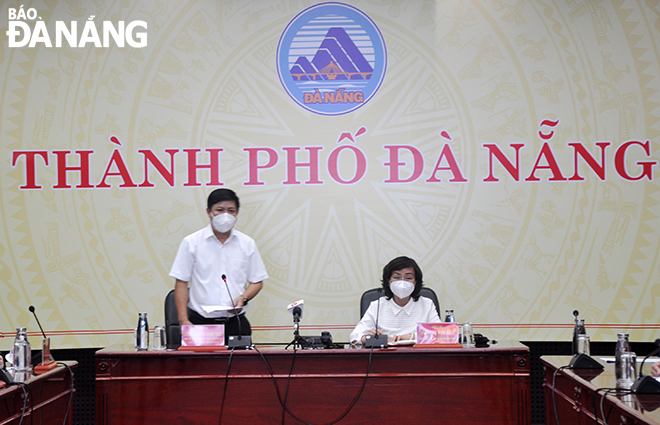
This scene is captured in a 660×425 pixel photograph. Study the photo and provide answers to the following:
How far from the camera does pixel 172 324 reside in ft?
11.7

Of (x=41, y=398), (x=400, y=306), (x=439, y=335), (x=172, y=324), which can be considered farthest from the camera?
(x=172, y=324)

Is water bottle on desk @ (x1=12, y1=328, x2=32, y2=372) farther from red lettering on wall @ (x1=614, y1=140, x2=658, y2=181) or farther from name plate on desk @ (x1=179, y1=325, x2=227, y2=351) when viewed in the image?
red lettering on wall @ (x1=614, y1=140, x2=658, y2=181)

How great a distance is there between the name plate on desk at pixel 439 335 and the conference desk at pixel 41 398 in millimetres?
1622

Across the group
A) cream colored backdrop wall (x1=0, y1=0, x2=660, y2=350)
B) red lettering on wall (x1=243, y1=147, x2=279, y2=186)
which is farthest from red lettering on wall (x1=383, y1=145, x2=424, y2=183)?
red lettering on wall (x1=243, y1=147, x2=279, y2=186)

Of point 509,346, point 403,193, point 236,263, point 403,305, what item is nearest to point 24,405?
point 236,263

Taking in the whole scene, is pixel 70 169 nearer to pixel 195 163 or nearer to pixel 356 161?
pixel 195 163

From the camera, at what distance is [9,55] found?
14.1ft

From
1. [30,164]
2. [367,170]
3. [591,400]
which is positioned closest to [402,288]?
[367,170]

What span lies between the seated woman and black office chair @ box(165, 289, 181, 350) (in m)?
0.98

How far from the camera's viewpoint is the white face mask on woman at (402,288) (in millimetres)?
3354

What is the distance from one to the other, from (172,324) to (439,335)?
1.48 meters

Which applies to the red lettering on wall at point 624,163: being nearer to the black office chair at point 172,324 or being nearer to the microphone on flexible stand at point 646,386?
the microphone on flexible stand at point 646,386

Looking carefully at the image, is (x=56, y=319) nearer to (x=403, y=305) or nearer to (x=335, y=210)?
(x=335, y=210)

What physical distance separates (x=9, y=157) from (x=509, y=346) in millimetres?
3373
